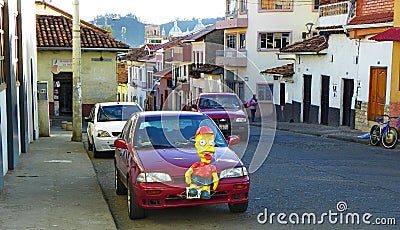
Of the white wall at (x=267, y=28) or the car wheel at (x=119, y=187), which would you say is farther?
the white wall at (x=267, y=28)

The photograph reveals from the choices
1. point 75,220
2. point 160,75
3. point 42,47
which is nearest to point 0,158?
point 75,220

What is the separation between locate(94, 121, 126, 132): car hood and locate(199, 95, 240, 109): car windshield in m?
4.88

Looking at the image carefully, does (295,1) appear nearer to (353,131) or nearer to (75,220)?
(353,131)

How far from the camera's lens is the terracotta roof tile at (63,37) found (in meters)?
31.2

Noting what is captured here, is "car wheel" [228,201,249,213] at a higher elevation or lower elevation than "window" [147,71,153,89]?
→ lower

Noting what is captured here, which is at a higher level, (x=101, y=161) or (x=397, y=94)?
(x=397, y=94)

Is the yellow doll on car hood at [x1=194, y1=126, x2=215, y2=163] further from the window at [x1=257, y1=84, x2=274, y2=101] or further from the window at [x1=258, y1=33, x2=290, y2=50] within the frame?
the window at [x1=258, y1=33, x2=290, y2=50]

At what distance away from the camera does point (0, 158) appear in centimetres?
1040

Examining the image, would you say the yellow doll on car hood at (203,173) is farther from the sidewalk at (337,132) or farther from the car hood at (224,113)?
the sidewalk at (337,132)

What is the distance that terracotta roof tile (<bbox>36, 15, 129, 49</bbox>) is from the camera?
31.2m

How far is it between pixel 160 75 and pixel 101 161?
4371cm

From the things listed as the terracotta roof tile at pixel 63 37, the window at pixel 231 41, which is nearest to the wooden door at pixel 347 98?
the terracotta roof tile at pixel 63 37

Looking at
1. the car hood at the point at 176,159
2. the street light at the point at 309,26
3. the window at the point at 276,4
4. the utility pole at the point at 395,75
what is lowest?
the car hood at the point at 176,159

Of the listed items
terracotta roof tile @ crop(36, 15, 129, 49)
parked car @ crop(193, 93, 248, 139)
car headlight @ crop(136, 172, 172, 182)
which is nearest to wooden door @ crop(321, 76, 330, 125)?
parked car @ crop(193, 93, 248, 139)
